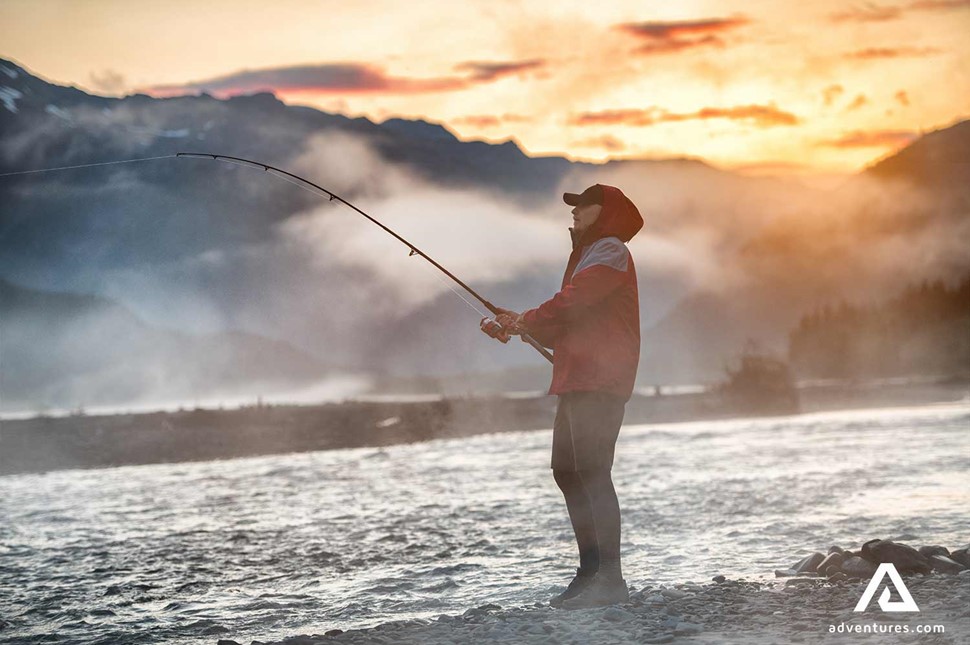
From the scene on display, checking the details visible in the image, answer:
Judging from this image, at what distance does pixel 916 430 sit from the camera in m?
37.2

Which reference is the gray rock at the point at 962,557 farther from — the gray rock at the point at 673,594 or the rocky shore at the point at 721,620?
the gray rock at the point at 673,594

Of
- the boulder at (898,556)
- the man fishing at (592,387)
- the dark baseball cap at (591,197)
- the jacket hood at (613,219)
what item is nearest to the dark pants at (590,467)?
the man fishing at (592,387)

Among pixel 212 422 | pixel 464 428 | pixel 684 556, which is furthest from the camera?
pixel 464 428

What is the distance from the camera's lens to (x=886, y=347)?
19050cm

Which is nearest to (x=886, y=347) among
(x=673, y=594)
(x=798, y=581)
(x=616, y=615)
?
(x=798, y=581)

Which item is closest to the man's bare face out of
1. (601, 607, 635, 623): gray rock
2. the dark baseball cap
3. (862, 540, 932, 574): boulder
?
the dark baseball cap

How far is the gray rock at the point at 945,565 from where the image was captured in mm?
9500

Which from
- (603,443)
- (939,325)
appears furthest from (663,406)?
(939,325)

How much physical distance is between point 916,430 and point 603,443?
106 feet

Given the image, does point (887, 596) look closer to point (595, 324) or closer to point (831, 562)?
point (831, 562)

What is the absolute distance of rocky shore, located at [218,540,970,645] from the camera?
6.93 metres

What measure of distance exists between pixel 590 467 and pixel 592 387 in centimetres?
54

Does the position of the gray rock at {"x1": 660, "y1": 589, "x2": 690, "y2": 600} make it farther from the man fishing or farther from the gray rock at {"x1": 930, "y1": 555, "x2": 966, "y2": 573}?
the gray rock at {"x1": 930, "y1": 555, "x2": 966, "y2": 573}

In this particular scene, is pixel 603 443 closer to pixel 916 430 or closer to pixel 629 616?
pixel 629 616
